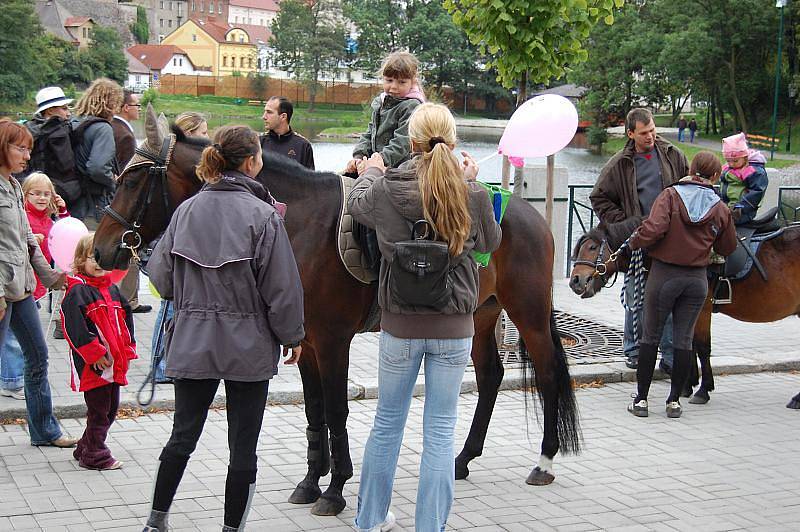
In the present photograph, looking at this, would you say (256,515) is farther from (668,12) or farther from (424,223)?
(668,12)

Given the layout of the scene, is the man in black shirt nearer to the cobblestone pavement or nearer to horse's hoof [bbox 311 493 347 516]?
the cobblestone pavement

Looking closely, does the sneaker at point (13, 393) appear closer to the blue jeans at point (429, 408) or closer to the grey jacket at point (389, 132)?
the grey jacket at point (389, 132)

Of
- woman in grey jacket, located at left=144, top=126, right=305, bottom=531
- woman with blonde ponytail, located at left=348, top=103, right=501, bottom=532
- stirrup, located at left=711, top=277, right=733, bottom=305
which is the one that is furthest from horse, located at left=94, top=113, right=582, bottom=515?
stirrup, located at left=711, top=277, right=733, bottom=305

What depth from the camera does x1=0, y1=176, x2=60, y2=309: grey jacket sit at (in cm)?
557

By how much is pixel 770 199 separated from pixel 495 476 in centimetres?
963

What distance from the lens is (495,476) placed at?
20.1 ft

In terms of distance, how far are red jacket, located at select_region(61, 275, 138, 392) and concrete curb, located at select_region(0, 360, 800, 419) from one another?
3.54ft

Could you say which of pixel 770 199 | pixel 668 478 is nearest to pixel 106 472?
pixel 668 478

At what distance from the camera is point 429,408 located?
460cm

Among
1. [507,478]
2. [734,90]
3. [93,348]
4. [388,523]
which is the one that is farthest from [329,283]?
[734,90]

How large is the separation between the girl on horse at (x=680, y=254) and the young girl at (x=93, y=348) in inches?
153

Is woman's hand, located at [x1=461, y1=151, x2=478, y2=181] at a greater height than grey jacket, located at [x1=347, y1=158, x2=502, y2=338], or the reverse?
woman's hand, located at [x1=461, y1=151, x2=478, y2=181]

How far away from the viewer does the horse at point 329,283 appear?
5008mm

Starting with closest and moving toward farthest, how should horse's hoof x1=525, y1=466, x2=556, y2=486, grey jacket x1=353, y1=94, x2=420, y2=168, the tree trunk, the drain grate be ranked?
grey jacket x1=353, y1=94, x2=420, y2=168 → horse's hoof x1=525, y1=466, x2=556, y2=486 → the drain grate → the tree trunk
